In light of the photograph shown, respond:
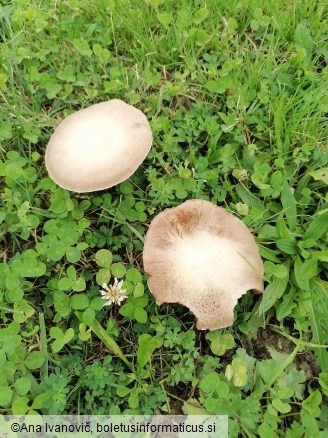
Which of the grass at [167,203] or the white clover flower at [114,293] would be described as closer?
the grass at [167,203]

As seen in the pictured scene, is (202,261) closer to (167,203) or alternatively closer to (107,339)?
(167,203)

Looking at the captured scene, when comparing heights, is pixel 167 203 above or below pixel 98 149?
below

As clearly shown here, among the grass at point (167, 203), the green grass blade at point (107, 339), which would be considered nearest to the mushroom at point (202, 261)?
the grass at point (167, 203)

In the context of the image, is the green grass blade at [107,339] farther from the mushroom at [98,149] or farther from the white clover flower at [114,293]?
the mushroom at [98,149]

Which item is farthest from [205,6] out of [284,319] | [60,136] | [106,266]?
[284,319]

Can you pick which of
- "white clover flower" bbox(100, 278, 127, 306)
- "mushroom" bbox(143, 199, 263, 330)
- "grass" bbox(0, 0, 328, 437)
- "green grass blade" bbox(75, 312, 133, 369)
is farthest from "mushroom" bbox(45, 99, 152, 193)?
"green grass blade" bbox(75, 312, 133, 369)

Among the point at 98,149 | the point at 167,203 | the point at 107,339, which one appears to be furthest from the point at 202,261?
the point at 98,149

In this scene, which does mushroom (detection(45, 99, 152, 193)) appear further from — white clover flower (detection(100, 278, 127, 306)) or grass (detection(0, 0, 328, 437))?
white clover flower (detection(100, 278, 127, 306))
